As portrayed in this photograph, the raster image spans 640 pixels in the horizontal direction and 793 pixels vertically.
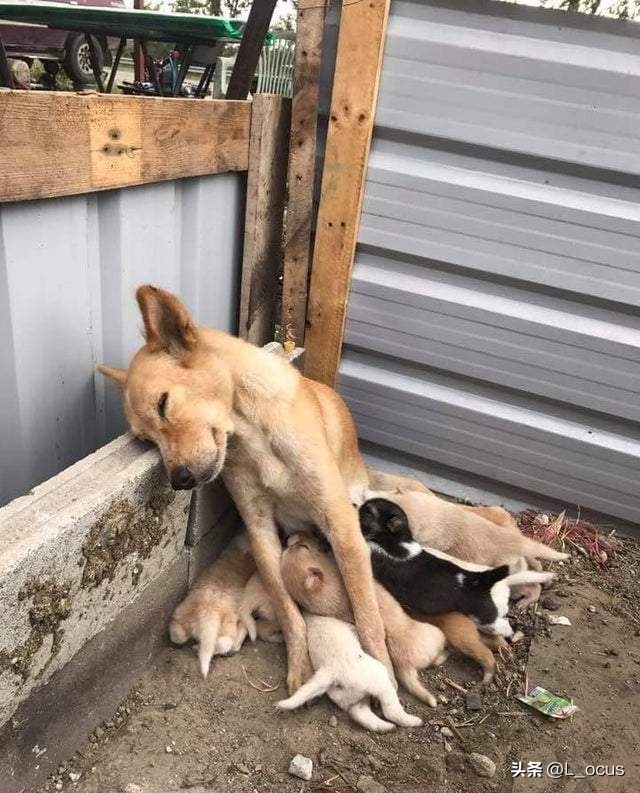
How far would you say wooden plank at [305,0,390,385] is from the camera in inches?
128

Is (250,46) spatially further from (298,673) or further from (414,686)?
(414,686)

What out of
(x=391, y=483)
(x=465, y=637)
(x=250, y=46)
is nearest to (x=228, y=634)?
(x=465, y=637)

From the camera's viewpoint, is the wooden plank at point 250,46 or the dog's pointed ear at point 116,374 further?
the wooden plank at point 250,46

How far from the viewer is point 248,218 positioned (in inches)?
148

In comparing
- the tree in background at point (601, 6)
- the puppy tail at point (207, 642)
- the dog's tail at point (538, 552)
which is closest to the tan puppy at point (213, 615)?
the puppy tail at point (207, 642)

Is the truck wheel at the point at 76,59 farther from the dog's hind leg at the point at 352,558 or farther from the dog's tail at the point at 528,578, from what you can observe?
the dog's tail at the point at 528,578

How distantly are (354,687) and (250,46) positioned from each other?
3325 mm

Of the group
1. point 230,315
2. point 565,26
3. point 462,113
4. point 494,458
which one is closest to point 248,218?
point 230,315

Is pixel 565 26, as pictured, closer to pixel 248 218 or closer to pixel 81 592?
pixel 248 218

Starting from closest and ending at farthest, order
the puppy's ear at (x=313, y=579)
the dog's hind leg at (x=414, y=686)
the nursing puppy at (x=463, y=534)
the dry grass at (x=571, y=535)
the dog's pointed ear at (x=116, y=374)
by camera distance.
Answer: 1. the dog's pointed ear at (x=116, y=374)
2. the dog's hind leg at (x=414, y=686)
3. the puppy's ear at (x=313, y=579)
4. the nursing puppy at (x=463, y=534)
5. the dry grass at (x=571, y=535)

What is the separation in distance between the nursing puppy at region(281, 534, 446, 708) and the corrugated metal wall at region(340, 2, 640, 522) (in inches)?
57.3

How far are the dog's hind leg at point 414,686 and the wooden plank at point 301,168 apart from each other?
6.97ft

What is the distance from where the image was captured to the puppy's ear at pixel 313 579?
2963 millimetres

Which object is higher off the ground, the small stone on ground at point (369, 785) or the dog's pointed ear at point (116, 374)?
the dog's pointed ear at point (116, 374)
